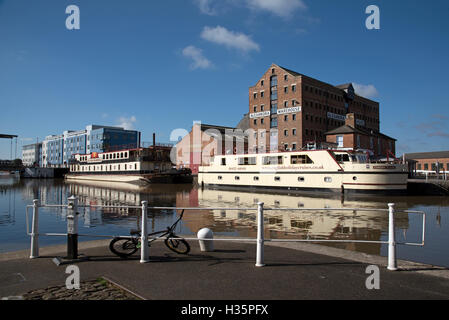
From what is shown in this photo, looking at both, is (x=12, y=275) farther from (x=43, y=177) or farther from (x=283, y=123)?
(x=43, y=177)

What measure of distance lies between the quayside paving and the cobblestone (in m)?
0.04

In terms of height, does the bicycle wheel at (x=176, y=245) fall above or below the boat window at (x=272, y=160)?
below

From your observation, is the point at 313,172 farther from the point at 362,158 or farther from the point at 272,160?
the point at 272,160

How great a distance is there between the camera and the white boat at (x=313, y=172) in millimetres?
29484

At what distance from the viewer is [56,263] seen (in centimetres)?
634

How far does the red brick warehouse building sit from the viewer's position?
2151 inches

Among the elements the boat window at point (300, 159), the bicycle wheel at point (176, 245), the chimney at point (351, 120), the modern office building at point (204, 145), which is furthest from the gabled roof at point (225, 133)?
the bicycle wheel at point (176, 245)

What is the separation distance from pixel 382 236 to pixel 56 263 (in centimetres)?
1111

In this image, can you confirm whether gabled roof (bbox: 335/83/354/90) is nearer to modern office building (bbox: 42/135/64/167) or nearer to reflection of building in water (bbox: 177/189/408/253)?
reflection of building in water (bbox: 177/189/408/253)

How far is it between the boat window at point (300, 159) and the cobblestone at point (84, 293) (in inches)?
1198

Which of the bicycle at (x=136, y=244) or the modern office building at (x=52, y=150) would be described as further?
the modern office building at (x=52, y=150)

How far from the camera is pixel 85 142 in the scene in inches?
3930

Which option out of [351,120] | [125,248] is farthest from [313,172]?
[125,248]

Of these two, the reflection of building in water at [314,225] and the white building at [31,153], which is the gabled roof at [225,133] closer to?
the reflection of building in water at [314,225]
